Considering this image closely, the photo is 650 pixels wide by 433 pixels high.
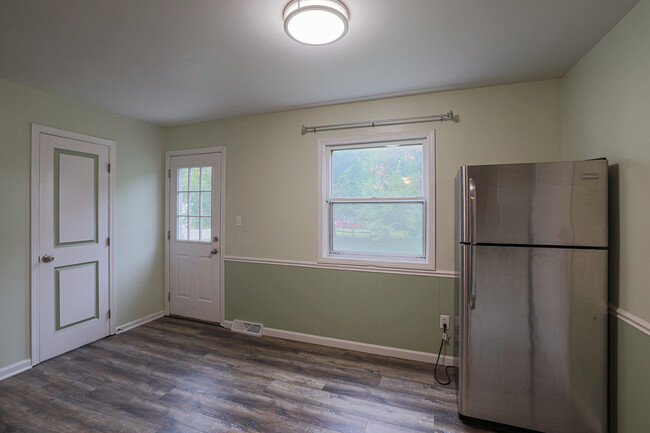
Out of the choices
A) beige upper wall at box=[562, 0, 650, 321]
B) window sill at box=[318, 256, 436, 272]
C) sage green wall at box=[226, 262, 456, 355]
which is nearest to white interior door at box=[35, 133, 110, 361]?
sage green wall at box=[226, 262, 456, 355]

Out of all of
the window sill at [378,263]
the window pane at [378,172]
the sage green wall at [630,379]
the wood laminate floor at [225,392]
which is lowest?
the wood laminate floor at [225,392]

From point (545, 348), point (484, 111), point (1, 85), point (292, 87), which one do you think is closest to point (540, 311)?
point (545, 348)

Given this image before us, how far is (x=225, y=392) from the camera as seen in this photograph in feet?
7.32

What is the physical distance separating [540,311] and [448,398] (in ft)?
3.09

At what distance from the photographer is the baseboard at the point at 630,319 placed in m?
1.49

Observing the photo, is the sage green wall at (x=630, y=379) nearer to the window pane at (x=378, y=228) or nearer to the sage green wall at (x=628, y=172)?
the sage green wall at (x=628, y=172)

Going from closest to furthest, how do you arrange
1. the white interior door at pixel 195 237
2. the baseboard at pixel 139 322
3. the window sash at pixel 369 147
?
1. the window sash at pixel 369 147
2. the baseboard at pixel 139 322
3. the white interior door at pixel 195 237

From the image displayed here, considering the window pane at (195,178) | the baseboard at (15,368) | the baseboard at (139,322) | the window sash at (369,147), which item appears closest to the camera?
the baseboard at (15,368)

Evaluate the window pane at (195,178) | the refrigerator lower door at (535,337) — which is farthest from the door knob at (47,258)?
the refrigerator lower door at (535,337)

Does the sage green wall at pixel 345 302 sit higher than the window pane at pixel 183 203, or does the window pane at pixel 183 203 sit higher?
the window pane at pixel 183 203

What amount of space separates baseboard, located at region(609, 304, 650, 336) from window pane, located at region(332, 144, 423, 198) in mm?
1525

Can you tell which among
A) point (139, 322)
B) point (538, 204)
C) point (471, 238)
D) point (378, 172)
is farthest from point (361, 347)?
point (139, 322)

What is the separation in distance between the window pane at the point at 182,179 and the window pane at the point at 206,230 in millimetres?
514

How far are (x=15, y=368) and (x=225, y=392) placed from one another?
1845mm
